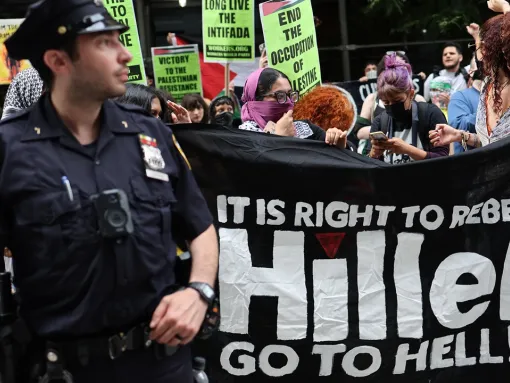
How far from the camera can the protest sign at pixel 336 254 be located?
15.0 ft

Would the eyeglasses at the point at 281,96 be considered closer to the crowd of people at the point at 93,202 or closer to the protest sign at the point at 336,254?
the protest sign at the point at 336,254

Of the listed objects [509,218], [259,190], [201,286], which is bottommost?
[509,218]

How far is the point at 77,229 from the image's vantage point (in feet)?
8.59

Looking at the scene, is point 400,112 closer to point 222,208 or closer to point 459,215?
point 459,215

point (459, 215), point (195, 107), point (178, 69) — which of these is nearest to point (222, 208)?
point (459, 215)

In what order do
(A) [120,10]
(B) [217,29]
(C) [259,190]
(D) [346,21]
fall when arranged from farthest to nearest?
1. (D) [346,21]
2. (B) [217,29]
3. (A) [120,10]
4. (C) [259,190]

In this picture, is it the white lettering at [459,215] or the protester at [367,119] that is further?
the protester at [367,119]

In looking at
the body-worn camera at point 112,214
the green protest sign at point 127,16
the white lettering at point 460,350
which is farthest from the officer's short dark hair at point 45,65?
the green protest sign at point 127,16

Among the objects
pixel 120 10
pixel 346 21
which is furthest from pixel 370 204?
pixel 346 21

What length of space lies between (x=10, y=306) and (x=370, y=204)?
223 cm

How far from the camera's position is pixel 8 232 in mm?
2715

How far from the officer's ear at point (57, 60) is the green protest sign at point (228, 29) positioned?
558 cm

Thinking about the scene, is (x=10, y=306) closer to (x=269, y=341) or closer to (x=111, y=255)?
(x=111, y=255)

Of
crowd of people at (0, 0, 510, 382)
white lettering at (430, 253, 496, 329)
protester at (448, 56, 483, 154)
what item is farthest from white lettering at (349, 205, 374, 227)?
protester at (448, 56, 483, 154)
